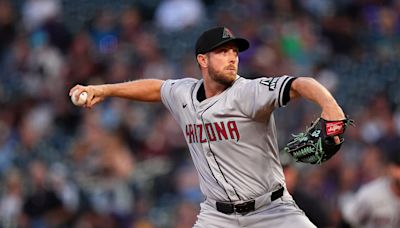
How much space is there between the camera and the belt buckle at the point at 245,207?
619cm

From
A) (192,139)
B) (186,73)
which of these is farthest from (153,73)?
(192,139)

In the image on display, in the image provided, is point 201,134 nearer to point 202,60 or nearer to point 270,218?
point 202,60

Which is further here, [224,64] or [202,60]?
[202,60]

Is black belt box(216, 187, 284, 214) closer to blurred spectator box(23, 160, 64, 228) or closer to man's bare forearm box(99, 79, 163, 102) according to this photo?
man's bare forearm box(99, 79, 163, 102)

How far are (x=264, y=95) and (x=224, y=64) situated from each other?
0.54 meters

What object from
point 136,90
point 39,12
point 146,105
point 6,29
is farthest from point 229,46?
point 6,29

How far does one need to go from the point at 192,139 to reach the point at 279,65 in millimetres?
5378

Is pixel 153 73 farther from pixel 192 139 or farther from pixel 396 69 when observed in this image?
→ pixel 192 139

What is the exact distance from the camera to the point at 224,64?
6289 mm

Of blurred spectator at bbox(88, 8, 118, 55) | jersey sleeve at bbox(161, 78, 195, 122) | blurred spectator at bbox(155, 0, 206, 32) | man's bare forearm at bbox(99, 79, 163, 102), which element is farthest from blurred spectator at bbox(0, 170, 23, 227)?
jersey sleeve at bbox(161, 78, 195, 122)

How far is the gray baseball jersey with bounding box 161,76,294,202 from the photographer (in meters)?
6.08

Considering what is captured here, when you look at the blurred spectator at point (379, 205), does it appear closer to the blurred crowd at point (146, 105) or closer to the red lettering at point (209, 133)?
the blurred crowd at point (146, 105)

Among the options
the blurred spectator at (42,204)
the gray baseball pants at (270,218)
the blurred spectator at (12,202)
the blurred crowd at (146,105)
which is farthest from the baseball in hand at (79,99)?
the blurred spectator at (12,202)

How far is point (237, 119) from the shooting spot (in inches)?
240
